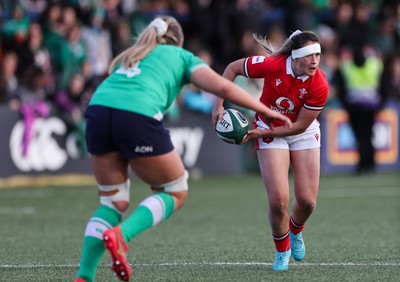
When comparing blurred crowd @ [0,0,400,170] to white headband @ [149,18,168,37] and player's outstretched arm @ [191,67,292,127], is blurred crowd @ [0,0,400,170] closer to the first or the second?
white headband @ [149,18,168,37]

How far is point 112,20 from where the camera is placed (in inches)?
701

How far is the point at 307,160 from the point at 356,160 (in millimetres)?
11703

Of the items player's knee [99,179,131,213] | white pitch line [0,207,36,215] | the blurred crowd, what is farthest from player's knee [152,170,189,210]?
the blurred crowd

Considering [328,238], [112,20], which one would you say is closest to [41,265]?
[328,238]

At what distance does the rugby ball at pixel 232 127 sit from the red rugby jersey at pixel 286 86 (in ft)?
1.31

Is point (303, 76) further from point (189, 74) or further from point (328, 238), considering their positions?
point (328, 238)

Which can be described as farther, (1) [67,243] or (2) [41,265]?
(1) [67,243]

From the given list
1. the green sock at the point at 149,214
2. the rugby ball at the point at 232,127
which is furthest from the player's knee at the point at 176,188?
the rugby ball at the point at 232,127

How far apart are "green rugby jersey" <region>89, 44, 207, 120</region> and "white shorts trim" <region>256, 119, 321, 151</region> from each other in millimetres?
1409

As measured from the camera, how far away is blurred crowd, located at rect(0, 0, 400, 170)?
51.9ft

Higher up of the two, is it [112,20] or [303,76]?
[303,76]

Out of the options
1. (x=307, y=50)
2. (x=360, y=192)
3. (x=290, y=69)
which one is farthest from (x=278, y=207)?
(x=360, y=192)

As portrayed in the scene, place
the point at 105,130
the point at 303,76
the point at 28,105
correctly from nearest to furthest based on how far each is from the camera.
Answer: the point at 105,130 → the point at 303,76 → the point at 28,105

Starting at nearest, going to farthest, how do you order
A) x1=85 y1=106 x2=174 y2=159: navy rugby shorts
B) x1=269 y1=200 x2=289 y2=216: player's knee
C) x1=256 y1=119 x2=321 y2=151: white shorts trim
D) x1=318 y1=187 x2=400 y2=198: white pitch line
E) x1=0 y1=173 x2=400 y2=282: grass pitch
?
x1=85 y1=106 x2=174 y2=159: navy rugby shorts, x1=0 y1=173 x2=400 y2=282: grass pitch, x1=269 y1=200 x2=289 y2=216: player's knee, x1=256 y1=119 x2=321 y2=151: white shorts trim, x1=318 y1=187 x2=400 y2=198: white pitch line
